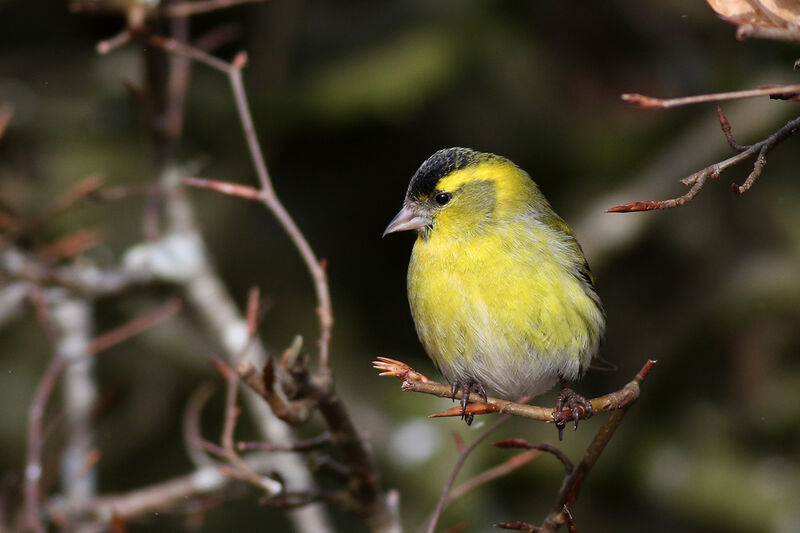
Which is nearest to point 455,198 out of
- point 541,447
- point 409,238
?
point 541,447

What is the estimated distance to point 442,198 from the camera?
313 centimetres

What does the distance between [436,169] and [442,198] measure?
111 millimetres

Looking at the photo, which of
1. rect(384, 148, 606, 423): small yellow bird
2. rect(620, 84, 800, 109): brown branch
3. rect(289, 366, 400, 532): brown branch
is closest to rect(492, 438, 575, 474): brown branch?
rect(289, 366, 400, 532): brown branch

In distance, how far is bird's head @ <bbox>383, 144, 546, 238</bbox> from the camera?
3.08 m

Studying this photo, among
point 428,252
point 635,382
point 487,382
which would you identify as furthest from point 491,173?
point 635,382

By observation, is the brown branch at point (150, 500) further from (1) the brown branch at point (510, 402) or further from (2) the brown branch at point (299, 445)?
(1) the brown branch at point (510, 402)

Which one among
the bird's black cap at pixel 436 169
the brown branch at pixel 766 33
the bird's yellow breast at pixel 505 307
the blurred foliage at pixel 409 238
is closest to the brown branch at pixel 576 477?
the brown branch at pixel 766 33

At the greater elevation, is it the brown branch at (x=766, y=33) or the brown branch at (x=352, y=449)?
the brown branch at (x=766, y=33)

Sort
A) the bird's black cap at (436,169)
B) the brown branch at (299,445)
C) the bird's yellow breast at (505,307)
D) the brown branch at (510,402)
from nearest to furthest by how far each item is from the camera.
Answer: the brown branch at (510,402) → the brown branch at (299,445) → the bird's yellow breast at (505,307) → the bird's black cap at (436,169)

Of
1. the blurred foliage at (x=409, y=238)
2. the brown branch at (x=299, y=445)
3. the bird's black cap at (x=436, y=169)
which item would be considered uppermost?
the bird's black cap at (x=436, y=169)

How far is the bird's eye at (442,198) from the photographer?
3.12 m

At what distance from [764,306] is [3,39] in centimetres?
513

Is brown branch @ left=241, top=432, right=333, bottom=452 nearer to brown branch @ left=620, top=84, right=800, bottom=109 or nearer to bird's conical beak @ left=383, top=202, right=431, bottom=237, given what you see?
bird's conical beak @ left=383, top=202, right=431, bottom=237

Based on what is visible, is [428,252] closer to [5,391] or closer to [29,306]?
[29,306]
